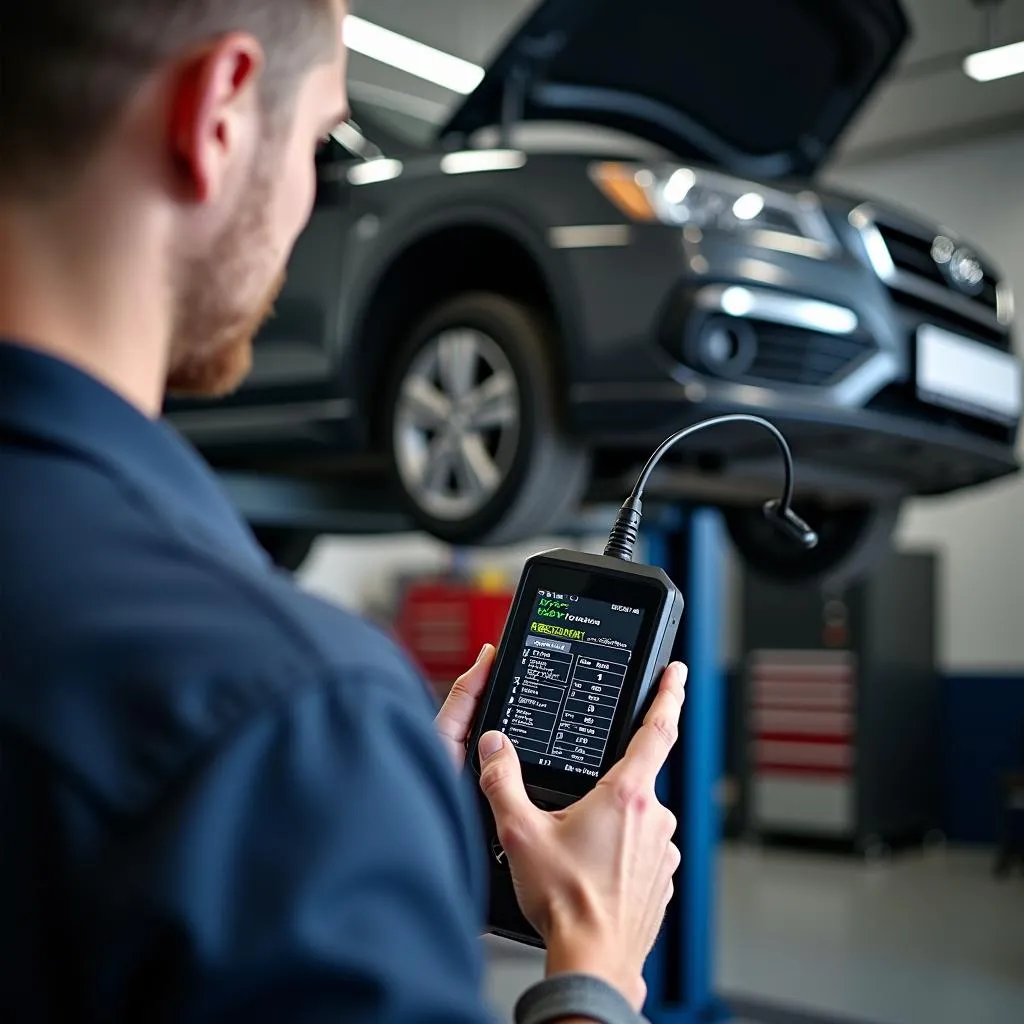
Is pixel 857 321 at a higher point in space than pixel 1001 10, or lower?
lower

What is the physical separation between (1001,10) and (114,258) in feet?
17.3

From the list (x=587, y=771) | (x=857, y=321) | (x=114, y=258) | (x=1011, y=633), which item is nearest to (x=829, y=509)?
(x=857, y=321)

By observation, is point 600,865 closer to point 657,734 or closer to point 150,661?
point 657,734

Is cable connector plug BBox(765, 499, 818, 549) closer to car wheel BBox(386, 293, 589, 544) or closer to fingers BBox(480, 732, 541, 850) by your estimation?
fingers BBox(480, 732, 541, 850)

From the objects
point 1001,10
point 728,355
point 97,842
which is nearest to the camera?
point 97,842

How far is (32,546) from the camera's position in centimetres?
41

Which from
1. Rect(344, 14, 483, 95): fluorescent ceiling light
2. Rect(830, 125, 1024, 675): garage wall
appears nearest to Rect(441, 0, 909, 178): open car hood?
Rect(344, 14, 483, 95): fluorescent ceiling light

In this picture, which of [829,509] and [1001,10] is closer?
[829,509]

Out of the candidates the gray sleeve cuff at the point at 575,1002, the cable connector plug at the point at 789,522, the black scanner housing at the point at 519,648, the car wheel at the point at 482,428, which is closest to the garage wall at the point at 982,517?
the car wheel at the point at 482,428

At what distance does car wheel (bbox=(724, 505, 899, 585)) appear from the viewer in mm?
2678

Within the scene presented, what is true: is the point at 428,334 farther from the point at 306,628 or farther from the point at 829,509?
the point at 306,628

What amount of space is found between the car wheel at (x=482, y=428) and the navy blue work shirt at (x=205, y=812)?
185 cm

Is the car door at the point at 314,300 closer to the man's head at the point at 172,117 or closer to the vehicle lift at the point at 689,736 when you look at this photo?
the vehicle lift at the point at 689,736

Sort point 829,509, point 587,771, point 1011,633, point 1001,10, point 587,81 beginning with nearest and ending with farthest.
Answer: point 587,771, point 587,81, point 829,509, point 1001,10, point 1011,633
